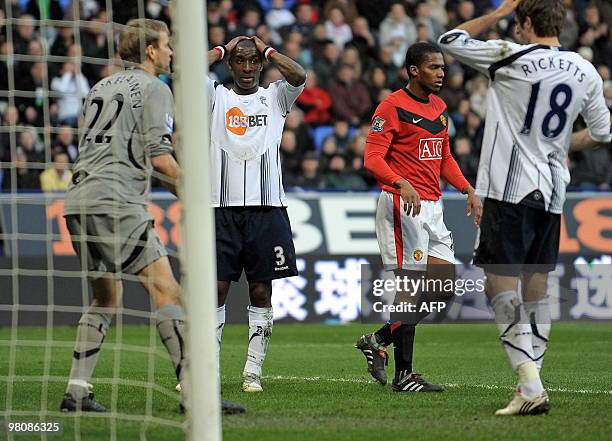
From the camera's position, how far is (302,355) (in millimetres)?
11984

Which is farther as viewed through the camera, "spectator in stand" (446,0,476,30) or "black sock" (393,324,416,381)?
"spectator in stand" (446,0,476,30)

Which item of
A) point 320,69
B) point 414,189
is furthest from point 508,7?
point 320,69

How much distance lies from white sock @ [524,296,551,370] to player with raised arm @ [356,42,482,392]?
137cm

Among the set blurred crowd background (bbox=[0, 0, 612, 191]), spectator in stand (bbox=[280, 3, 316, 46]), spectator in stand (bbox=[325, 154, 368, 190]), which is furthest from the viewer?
spectator in stand (bbox=[280, 3, 316, 46])

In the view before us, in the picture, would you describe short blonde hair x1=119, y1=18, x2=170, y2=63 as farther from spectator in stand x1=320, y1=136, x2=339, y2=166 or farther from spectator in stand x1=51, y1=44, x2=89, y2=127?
spectator in stand x1=320, y1=136, x2=339, y2=166

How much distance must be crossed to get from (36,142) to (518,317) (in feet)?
35.8

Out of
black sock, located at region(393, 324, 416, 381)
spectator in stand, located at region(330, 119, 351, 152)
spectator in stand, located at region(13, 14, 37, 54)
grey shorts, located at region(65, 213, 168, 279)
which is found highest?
spectator in stand, located at region(13, 14, 37, 54)

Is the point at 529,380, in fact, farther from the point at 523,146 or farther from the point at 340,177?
the point at 340,177

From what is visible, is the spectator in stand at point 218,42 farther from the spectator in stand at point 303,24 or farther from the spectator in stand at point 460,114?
the spectator in stand at point 460,114

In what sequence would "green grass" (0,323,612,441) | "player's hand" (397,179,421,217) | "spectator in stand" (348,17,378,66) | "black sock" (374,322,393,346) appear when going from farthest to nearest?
"spectator in stand" (348,17,378,66) → "black sock" (374,322,393,346) → "player's hand" (397,179,421,217) → "green grass" (0,323,612,441)

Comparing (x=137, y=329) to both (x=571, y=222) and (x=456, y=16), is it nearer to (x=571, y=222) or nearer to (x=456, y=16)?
(x=571, y=222)

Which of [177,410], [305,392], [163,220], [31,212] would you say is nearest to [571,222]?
[163,220]

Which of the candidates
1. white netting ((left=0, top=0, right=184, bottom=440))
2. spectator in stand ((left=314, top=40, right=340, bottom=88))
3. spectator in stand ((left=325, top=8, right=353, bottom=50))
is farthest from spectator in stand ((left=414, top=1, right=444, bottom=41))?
white netting ((left=0, top=0, right=184, bottom=440))

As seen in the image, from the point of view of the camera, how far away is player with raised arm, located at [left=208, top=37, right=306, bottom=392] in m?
8.91
